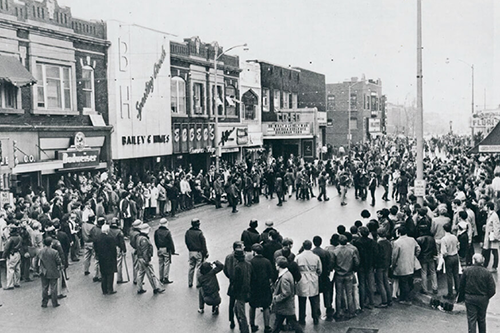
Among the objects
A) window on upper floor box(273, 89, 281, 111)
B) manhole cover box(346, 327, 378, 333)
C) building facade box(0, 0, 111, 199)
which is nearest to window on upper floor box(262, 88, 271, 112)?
window on upper floor box(273, 89, 281, 111)

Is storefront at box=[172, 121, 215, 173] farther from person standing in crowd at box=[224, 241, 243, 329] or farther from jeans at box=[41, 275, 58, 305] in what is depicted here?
person standing in crowd at box=[224, 241, 243, 329]

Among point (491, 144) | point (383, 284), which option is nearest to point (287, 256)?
point (383, 284)

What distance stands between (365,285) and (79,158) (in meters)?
16.5

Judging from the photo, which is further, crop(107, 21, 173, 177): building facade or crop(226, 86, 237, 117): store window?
crop(226, 86, 237, 117): store window

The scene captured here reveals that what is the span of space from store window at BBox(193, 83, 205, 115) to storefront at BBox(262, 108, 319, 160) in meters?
11.4

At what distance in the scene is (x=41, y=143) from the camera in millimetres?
22875

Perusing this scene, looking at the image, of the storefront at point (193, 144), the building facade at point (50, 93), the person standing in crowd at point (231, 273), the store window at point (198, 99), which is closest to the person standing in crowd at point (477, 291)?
the person standing in crowd at point (231, 273)

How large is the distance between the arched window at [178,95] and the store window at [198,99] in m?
1.07

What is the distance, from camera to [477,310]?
9.35 m

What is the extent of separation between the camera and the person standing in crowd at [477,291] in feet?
30.4

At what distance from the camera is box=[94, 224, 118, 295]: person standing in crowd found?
12875mm

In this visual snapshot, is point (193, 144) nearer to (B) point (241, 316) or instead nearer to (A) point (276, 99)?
(A) point (276, 99)

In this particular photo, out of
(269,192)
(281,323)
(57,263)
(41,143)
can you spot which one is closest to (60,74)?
(41,143)

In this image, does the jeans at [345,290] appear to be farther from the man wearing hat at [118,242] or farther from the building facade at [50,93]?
the building facade at [50,93]
